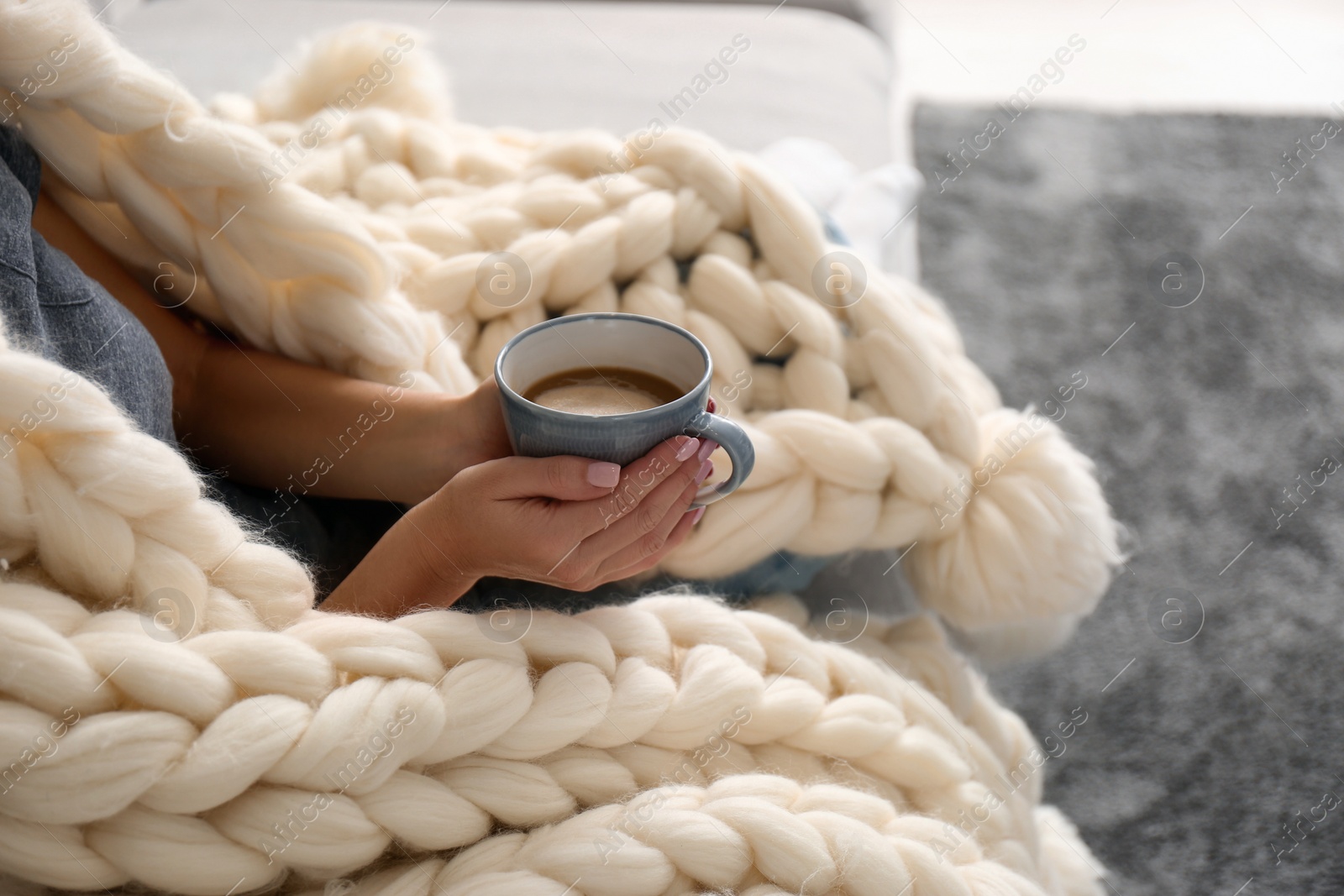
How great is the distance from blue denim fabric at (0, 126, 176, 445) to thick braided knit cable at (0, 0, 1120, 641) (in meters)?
0.07

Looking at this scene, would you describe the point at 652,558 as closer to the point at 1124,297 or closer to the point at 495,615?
the point at 495,615

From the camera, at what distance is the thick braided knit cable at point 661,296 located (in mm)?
727

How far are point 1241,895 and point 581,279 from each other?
34.1 inches

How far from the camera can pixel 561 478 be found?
58 centimetres

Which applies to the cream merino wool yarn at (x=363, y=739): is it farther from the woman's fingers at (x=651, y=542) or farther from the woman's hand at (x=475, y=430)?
the woman's hand at (x=475, y=430)

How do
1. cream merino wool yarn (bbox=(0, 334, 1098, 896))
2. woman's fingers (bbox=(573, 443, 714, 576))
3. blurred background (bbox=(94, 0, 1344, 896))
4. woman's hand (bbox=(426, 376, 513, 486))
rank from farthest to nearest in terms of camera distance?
blurred background (bbox=(94, 0, 1344, 896)) < woman's hand (bbox=(426, 376, 513, 486)) < woman's fingers (bbox=(573, 443, 714, 576)) < cream merino wool yarn (bbox=(0, 334, 1098, 896))

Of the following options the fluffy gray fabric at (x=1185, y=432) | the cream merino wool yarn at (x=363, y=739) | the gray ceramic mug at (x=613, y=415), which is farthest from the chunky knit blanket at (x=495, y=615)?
the fluffy gray fabric at (x=1185, y=432)

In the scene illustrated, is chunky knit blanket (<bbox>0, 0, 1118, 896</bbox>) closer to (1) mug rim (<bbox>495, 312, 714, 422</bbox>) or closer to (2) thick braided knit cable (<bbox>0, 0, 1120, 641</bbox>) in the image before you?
(2) thick braided knit cable (<bbox>0, 0, 1120, 641</bbox>)

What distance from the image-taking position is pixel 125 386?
0.66 metres

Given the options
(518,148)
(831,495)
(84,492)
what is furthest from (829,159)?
(84,492)

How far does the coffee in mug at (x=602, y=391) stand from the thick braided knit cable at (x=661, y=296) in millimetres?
136

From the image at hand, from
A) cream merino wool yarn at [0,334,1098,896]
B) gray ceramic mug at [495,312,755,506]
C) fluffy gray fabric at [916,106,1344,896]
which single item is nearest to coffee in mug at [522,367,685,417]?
gray ceramic mug at [495,312,755,506]

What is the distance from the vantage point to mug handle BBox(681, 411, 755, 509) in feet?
1.94

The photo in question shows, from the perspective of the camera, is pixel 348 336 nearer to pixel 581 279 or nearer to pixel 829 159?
pixel 581 279
